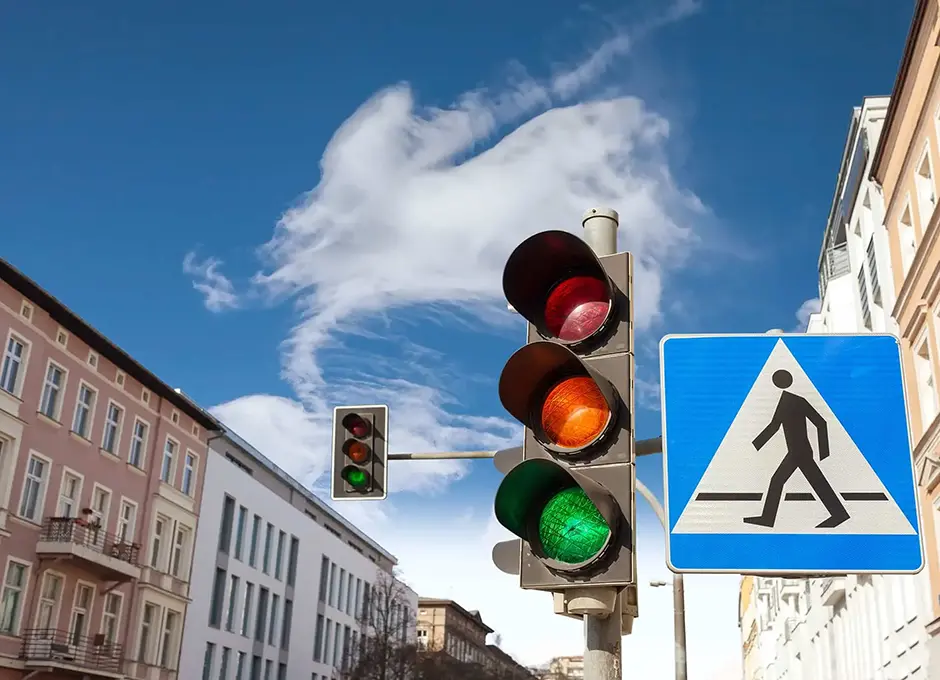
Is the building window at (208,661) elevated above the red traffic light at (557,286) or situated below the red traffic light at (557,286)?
above

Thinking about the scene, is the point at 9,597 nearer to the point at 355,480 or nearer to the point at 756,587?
the point at 355,480

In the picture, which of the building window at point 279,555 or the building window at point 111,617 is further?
the building window at point 279,555

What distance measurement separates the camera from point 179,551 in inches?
1740

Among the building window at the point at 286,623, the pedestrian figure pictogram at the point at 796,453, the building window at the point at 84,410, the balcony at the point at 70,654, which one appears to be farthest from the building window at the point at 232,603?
the pedestrian figure pictogram at the point at 796,453

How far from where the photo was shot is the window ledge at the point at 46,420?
34438 millimetres

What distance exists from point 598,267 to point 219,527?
46840 mm

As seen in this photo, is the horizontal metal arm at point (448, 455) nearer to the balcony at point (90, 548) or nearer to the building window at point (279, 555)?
the balcony at point (90, 548)

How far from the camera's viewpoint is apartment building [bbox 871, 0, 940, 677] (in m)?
22.6

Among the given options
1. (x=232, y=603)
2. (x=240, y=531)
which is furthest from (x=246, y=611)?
(x=240, y=531)

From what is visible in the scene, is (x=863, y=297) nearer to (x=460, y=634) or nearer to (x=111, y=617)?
(x=111, y=617)

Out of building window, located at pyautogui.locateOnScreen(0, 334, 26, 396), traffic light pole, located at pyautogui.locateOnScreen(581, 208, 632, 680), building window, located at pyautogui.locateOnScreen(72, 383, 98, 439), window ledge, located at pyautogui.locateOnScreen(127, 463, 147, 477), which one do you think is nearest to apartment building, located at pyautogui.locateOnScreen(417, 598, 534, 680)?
window ledge, located at pyautogui.locateOnScreen(127, 463, 147, 477)

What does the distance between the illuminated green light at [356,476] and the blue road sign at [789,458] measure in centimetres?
446

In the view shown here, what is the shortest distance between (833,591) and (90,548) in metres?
26.9

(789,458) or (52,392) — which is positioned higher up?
(52,392)
